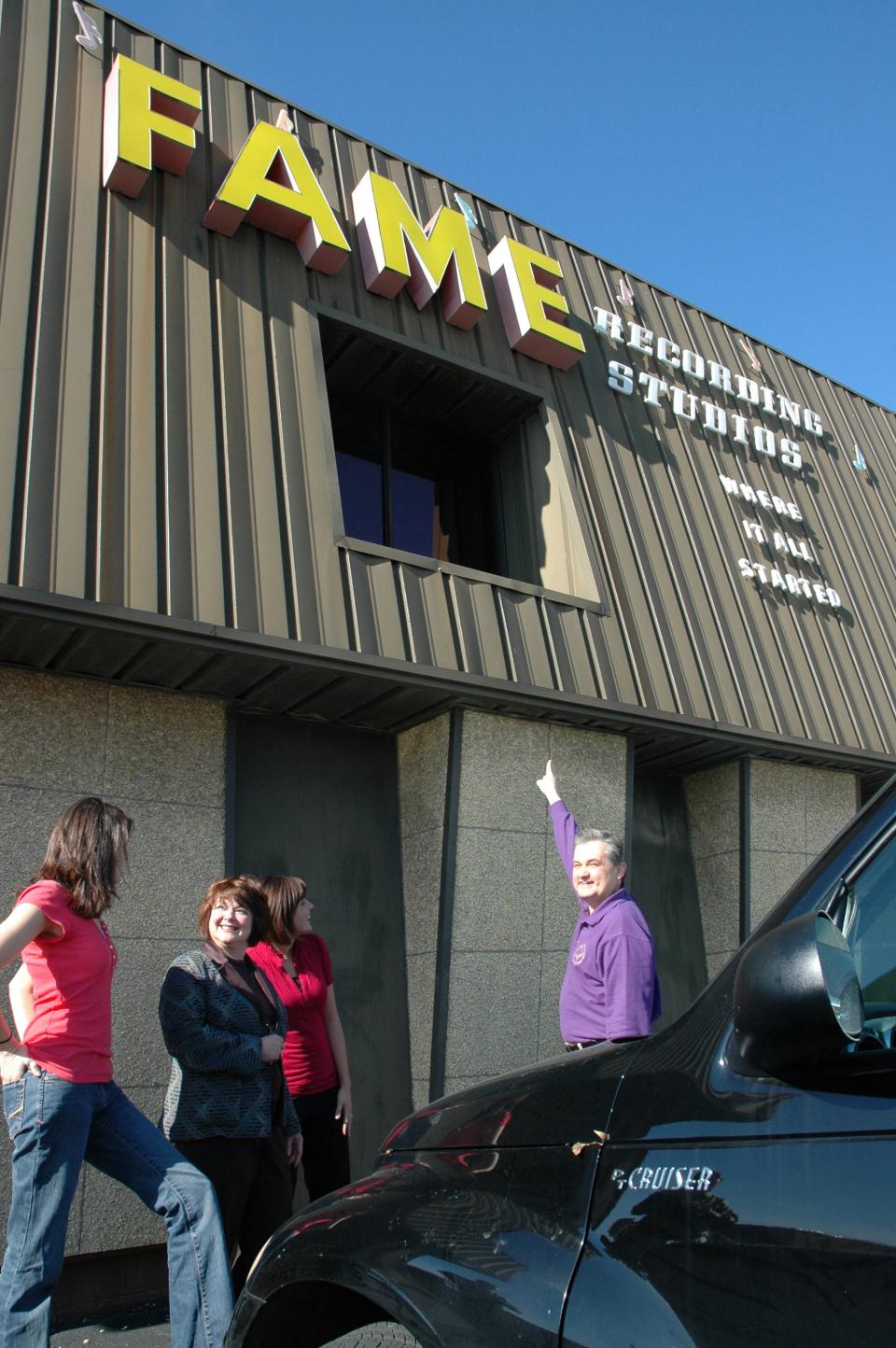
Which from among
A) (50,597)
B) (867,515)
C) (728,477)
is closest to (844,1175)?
(50,597)

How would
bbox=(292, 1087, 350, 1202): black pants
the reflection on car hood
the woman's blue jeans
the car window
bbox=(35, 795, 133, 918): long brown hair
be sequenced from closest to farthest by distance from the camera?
1. the car window
2. the reflection on car hood
3. the woman's blue jeans
4. bbox=(35, 795, 133, 918): long brown hair
5. bbox=(292, 1087, 350, 1202): black pants

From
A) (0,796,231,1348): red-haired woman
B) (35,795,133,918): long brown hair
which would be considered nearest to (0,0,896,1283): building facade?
(35,795,133,918): long brown hair

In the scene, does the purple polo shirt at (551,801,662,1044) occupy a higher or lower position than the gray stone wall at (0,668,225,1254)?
lower

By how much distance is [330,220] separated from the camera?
7227 millimetres

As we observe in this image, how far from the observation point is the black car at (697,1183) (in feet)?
4.67

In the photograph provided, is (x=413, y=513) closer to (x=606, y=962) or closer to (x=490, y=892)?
(x=490, y=892)

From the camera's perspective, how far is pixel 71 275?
6094 millimetres

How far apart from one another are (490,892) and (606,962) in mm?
2613

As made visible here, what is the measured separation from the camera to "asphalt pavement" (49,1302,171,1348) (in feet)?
15.3

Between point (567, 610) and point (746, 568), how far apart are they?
2.14 meters

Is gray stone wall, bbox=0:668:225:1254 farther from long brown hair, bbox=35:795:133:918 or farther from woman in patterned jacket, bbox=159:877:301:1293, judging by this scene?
long brown hair, bbox=35:795:133:918

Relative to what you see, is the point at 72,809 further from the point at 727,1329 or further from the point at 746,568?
the point at 746,568

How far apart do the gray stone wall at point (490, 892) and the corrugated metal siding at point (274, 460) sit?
54 centimetres

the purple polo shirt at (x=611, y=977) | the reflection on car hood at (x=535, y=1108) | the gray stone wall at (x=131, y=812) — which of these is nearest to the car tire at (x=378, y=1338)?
the reflection on car hood at (x=535, y=1108)
